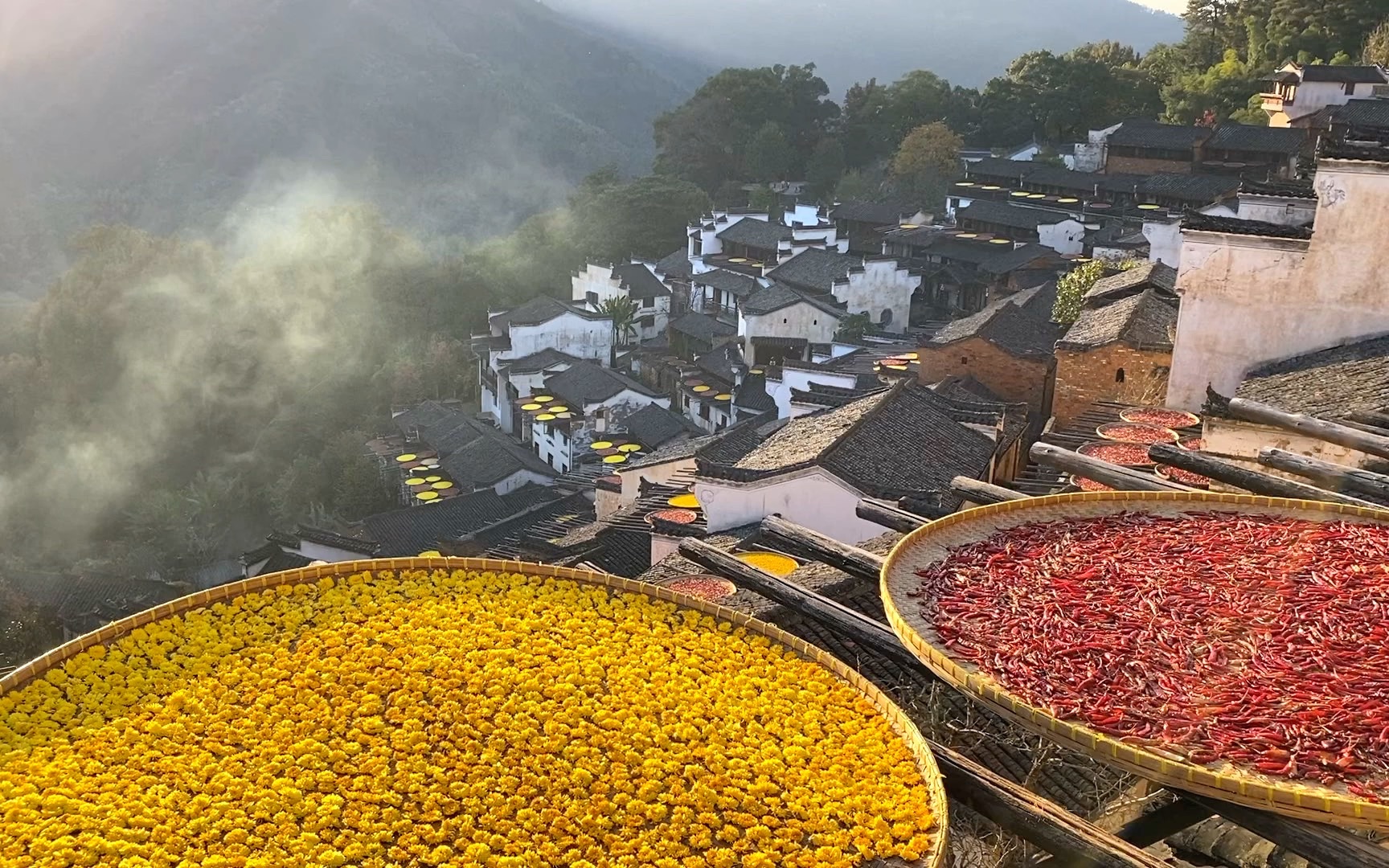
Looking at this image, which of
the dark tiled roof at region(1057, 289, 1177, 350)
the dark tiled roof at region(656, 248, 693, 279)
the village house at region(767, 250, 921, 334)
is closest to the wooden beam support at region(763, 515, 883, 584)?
the dark tiled roof at region(1057, 289, 1177, 350)

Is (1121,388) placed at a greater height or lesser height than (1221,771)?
lesser

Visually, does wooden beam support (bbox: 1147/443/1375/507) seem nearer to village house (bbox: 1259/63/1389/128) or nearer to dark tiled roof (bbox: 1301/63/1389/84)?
village house (bbox: 1259/63/1389/128)

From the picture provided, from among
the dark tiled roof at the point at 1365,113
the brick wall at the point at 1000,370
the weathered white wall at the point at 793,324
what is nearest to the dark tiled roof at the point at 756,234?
the weathered white wall at the point at 793,324

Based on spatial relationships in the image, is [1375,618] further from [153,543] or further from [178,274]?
[178,274]

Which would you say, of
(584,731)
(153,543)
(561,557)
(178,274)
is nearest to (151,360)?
(178,274)

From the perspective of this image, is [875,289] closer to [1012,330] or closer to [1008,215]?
[1008,215]

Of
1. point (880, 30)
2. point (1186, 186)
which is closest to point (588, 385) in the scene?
point (1186, 186)
